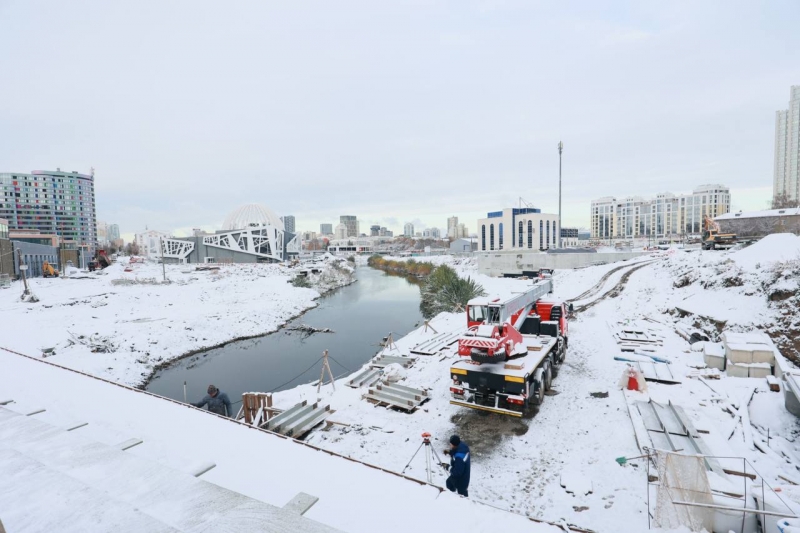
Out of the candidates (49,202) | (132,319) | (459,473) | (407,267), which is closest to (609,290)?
(459,473)

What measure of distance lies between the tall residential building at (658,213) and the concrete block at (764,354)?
3949 inches

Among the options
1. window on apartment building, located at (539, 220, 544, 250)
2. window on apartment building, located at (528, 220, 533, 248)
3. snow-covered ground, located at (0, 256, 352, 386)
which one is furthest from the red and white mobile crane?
window on apartment building, located at (539, 220, 544, 250)

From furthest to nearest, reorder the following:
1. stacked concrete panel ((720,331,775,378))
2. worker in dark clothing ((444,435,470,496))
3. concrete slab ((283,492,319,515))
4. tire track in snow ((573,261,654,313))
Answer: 1. tire track in snow ((573,261,654,313))
2. stacked concrete panel ((720,331,775,378))
3. worker in dark clothing ((444,435,470,496))
4. concrete slab ((283,492,319,515))

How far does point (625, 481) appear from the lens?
612 cm

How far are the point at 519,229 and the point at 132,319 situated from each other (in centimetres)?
6717

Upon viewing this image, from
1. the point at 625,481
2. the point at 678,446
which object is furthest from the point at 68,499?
the point at 678,446

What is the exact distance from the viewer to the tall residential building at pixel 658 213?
100 metres

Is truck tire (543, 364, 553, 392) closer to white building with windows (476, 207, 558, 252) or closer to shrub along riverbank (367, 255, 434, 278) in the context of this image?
shrub along riverbank (367, 255, 434, 278)

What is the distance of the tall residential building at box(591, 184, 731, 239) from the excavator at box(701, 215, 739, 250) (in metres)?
77.9

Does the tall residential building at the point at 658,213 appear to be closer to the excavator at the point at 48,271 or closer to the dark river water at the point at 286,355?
the dark river water at the point at 286,355

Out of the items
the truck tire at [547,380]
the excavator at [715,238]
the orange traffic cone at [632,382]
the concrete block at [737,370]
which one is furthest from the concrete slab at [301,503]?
the excavator at [715,238]

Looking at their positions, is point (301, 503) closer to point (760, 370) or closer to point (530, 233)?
point (760, 370)

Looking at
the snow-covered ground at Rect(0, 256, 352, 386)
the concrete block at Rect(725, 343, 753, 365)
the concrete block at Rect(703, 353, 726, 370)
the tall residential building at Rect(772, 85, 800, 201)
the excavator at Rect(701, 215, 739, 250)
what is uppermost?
the tall residential building at Rect(772, 85, 800, 201)

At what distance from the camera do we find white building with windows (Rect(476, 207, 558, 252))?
73.4m
